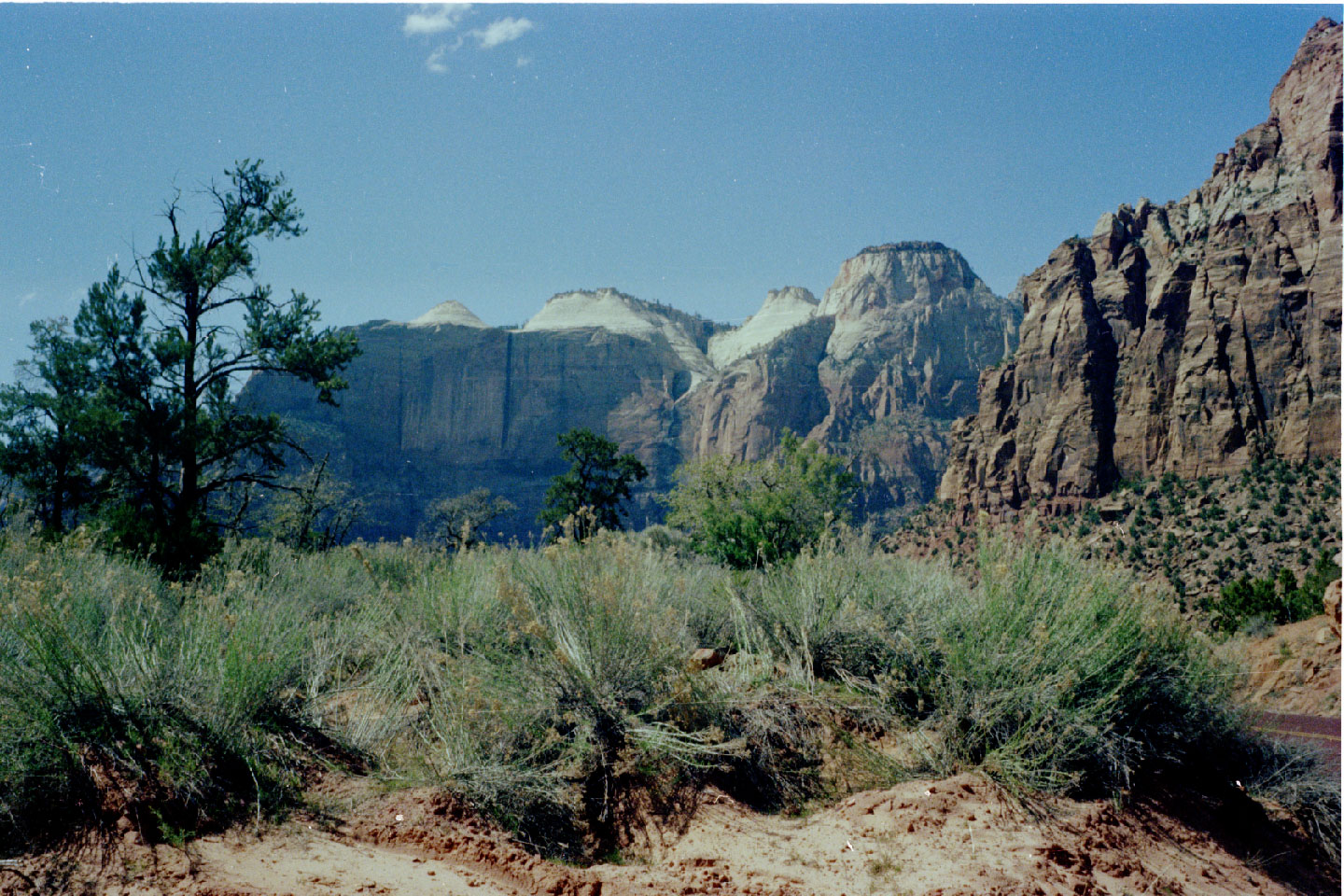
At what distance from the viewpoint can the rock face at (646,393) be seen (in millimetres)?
139750

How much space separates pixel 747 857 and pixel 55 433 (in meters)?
19.2

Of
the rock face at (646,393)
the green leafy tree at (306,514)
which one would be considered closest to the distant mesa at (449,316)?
the rock face at (646,393)

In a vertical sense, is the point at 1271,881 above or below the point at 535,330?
below

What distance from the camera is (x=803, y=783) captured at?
16.1ft

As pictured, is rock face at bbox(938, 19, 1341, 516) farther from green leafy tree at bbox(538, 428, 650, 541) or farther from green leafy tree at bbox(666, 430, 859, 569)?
green leafy tree at bbox(538, 428, 650, 541)

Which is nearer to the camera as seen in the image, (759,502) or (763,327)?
(759,502)

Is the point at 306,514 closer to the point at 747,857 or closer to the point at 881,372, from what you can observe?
the point at 747,857

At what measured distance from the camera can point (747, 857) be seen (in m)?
3.88

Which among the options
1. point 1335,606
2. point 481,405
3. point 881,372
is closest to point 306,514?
point 1335,606

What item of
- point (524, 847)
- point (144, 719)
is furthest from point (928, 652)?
point (144, 719)

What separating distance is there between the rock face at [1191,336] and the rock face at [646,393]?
40.6m

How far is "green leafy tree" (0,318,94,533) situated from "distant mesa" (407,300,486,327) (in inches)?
5766

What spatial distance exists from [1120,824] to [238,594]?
21.9 ft

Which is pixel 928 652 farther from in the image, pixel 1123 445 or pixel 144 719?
pixel 1123 445
